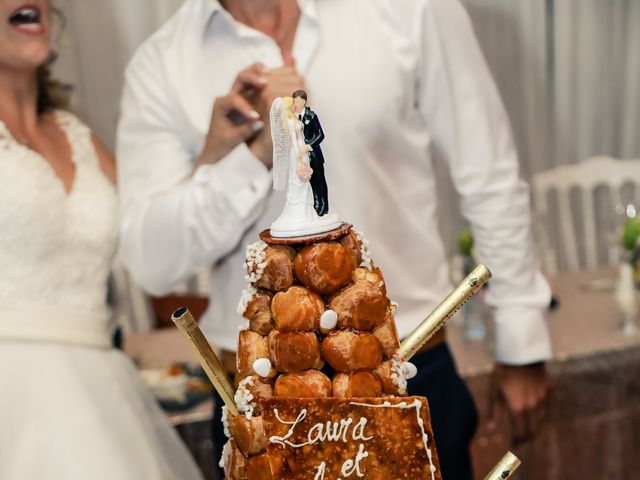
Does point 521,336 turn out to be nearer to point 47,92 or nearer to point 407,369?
point 407,369

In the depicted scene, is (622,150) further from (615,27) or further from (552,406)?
(552,406)

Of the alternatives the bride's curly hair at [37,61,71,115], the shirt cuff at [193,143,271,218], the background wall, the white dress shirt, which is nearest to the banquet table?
the white dress shirt

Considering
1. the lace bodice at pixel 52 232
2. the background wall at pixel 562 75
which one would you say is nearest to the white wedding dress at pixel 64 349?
the lace bodice at pixel 52 232

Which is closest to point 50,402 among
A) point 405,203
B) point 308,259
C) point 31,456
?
point 31,456

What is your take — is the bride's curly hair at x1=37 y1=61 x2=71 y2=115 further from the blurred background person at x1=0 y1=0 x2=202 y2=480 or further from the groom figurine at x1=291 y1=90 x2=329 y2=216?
the groom figurine at x1=291 y1=90 x2=329 y2=216

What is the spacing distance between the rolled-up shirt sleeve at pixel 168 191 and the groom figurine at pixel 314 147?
1.34ft

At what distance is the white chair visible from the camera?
9.59 ft

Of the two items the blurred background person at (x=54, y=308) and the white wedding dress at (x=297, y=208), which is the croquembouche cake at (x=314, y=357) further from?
the blurred background person at (x=54, y=308)

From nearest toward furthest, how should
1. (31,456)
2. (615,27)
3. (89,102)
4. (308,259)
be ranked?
1. (308,259)
2. (31,456)
3. (89,102)
4. (615,27)

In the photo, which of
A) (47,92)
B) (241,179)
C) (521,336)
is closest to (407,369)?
(241,179)

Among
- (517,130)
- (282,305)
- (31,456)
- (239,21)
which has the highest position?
(239,21)

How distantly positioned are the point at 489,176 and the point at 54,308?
2.42ft

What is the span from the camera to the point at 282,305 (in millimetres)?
707

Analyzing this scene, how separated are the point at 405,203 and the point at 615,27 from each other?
7.24ft
